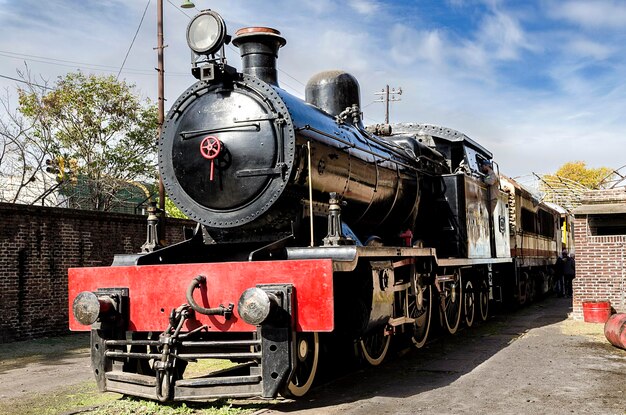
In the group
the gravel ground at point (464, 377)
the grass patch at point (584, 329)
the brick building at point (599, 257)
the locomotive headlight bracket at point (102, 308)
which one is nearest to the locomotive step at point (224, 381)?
the gravel ground at point (464, 377)

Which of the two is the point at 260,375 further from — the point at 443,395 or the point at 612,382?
the point at 612,382

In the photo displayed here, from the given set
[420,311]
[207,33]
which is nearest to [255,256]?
[207,33]

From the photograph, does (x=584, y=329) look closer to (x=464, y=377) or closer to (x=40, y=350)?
(x=464, y=377)

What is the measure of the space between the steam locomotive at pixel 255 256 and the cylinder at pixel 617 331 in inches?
99.1

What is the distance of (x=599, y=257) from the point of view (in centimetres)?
1157

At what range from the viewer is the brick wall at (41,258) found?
9.95 metres

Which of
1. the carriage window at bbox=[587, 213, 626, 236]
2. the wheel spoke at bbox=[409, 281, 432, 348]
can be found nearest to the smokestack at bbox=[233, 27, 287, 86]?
the wheel spoke at bbox=[409, 281, 432, 348]

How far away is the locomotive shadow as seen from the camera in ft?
18.6

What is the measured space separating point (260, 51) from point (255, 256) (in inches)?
90.7

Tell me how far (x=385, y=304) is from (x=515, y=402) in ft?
4.97

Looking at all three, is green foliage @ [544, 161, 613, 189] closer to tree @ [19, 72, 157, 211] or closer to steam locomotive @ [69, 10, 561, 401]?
tree @ [19, 72, 157, 211]

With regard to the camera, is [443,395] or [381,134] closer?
[443,395]

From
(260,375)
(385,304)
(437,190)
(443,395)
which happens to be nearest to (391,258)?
(385,304)

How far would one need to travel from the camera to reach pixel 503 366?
7039 mm
